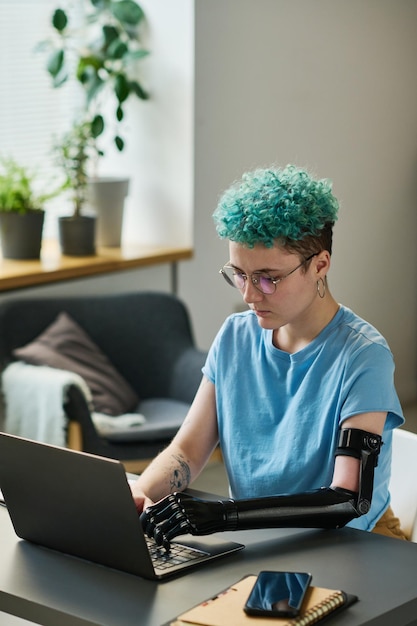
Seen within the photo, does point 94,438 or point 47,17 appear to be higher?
point 47,17

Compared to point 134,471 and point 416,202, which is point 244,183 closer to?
point 416,202

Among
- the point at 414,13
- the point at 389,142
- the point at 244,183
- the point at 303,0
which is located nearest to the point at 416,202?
the point at 389,142

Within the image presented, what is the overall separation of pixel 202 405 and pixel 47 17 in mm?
2525

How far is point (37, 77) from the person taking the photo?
4145mm

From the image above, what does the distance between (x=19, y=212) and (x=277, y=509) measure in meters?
2.24

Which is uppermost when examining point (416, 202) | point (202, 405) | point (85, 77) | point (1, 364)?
point (85, 77)

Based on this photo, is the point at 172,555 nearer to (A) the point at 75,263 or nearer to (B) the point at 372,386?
(B) the point at 372,386

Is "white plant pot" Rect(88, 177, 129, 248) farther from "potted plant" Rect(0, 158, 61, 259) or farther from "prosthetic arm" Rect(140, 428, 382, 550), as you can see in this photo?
"prosthetic arm" Rect(140, 428, 382, 550)

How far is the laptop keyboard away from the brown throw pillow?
72.2 inches

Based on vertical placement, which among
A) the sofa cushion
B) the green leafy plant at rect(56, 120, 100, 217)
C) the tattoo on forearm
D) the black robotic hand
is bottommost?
the sofa cushion

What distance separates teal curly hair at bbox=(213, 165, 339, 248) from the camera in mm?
1795

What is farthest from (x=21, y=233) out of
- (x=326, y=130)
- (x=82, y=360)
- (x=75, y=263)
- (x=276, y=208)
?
(x=276, y=208)

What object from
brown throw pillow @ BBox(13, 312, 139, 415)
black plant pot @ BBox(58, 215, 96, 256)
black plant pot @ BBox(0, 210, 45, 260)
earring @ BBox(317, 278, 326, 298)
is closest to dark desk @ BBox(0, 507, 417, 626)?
earring @ BBox(317, 278, 326, 298)

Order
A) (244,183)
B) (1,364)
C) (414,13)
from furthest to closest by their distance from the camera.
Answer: (1,364) < (414,13) < (244,183)
